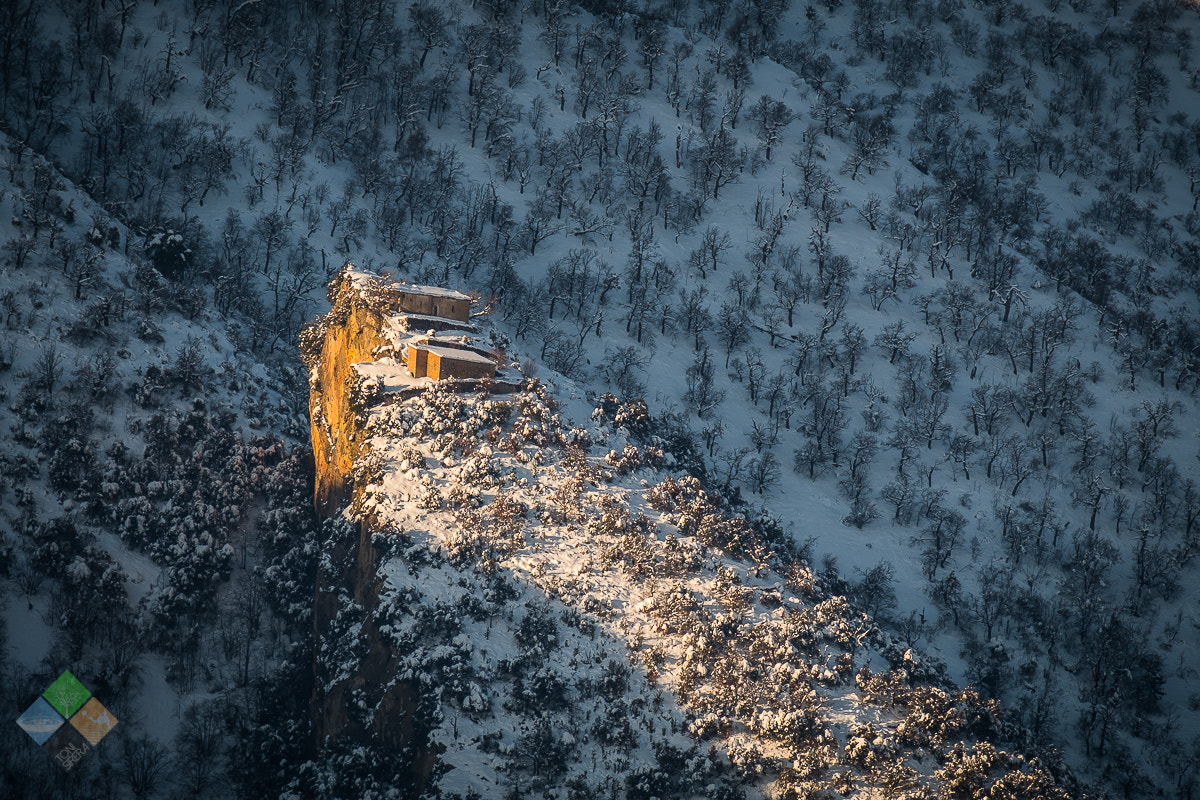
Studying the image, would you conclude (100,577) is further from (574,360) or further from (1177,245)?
(1177,245)

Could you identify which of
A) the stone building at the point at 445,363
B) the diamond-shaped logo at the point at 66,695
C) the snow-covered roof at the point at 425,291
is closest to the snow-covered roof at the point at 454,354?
the stone building at the point at 445,363

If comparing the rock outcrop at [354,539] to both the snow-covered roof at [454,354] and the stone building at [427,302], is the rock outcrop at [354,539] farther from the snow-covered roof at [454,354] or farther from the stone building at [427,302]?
the snow-covered roof at [454,354]

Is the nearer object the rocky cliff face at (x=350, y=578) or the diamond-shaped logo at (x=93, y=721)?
the rocky cliff face at (x=350, y=578)

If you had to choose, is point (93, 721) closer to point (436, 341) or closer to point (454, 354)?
point (454, 354)

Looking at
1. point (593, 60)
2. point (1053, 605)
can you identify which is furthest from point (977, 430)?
point (593, 60)

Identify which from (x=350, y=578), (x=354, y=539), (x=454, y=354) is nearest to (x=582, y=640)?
(x=350, y=578)

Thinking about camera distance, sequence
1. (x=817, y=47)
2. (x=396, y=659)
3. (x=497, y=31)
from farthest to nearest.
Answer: (x=817, y=47)
(x=497, y=31)
(x=396, y=659)
